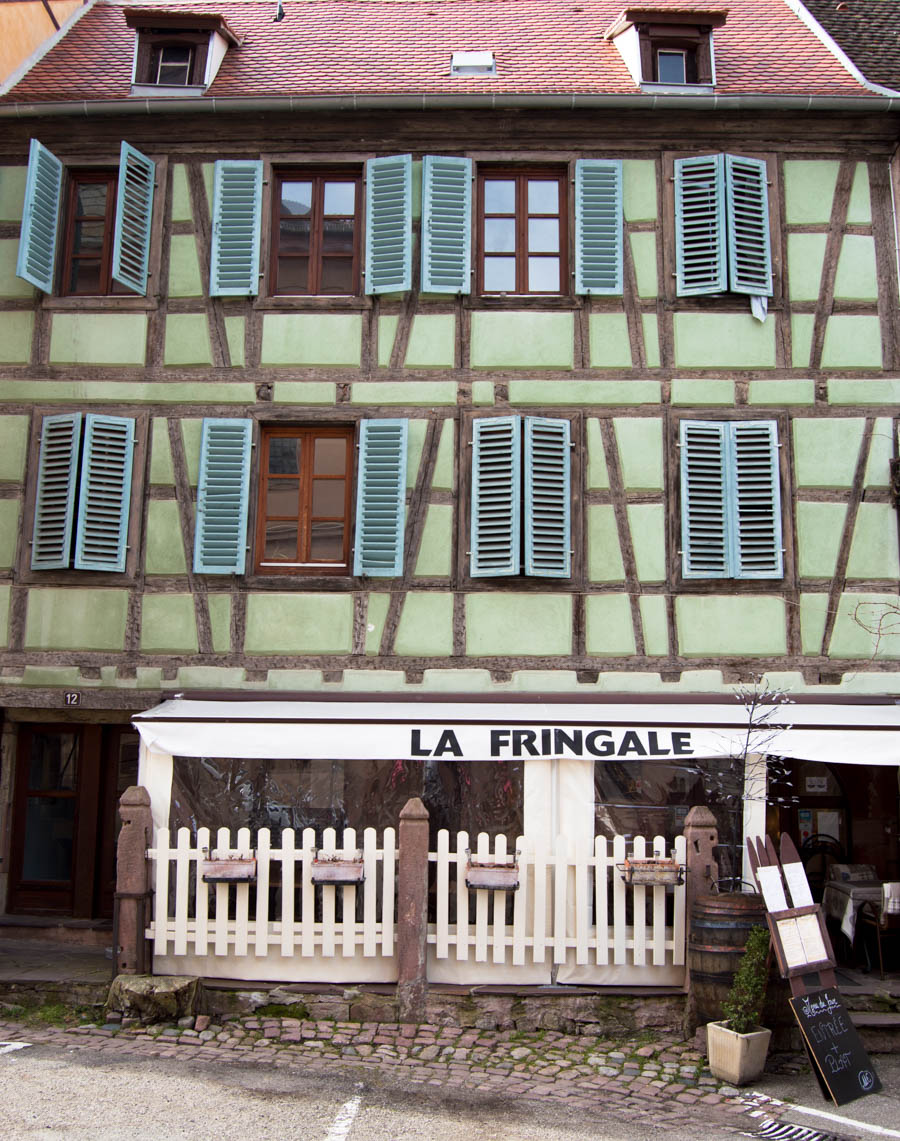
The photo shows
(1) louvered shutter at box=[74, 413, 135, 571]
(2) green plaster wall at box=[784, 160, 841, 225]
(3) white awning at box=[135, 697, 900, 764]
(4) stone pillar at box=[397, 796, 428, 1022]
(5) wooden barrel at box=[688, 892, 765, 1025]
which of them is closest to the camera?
(5) wooden barrel at box=[688, 892, 765, 1025]

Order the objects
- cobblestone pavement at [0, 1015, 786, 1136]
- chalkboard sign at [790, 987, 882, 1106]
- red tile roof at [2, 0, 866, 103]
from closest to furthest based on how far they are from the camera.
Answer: cobblestone pavement at [0, 1015, 786, 1136] → chalkboard sign at [790, 987, 882, 1106] → red tile roof at [2, 0, 866, 103]

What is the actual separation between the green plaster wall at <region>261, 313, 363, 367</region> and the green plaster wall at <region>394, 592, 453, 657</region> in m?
2.17

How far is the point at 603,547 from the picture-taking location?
930 cm

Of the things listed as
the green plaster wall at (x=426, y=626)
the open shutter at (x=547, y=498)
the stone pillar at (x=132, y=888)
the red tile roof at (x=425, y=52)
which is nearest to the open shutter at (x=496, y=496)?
the open shutter at (x=547, y=498)

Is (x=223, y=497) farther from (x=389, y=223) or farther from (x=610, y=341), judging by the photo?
(x=610, y=341)

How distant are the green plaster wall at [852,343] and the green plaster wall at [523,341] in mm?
2220

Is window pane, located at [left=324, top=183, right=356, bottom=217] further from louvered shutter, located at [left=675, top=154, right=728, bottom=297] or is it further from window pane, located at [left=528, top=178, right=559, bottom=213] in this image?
louvered shutter, located at [left=675, top=154, right=728, bottom=297]

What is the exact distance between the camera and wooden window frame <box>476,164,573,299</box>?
31.8 ft

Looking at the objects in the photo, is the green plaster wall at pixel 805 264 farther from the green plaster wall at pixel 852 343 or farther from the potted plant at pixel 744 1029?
the potted plant at pixel 744 1029

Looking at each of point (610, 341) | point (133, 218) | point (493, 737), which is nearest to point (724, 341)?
point (610, 341)

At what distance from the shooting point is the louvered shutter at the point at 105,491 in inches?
367

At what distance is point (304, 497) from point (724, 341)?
390 cm

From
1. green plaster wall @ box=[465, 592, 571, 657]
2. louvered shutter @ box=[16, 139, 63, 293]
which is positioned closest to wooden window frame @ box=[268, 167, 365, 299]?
louvered shutter @ box=[16, 139, 63, 293]

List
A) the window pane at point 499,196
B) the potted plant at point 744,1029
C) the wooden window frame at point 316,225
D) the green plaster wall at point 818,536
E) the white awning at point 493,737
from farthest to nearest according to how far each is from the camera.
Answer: the window pane at point 499,196 → the wooden window frame at point 316,225 → the green plaster wall at point 818,536 → the white awning at point 493,737 → the potted plant at point 744,1029
